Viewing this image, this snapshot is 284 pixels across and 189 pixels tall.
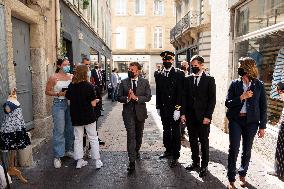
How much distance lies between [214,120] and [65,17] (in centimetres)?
589

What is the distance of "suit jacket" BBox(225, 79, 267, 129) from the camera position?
172 inches

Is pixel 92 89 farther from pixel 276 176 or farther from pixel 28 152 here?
pixel 276 176

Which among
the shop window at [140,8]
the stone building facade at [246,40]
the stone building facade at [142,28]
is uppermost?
the shop window at [140,8]

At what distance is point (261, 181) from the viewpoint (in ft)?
15.9

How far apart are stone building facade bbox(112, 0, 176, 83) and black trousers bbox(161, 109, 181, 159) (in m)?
33.5

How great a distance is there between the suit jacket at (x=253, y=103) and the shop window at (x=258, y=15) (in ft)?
7.61

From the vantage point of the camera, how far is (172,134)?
5641mm

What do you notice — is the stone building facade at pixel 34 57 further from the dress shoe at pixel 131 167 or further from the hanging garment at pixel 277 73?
the hanging garment at pixel 277 73

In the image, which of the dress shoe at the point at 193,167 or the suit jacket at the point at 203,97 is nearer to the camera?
the suit jacket at the point at 203,97

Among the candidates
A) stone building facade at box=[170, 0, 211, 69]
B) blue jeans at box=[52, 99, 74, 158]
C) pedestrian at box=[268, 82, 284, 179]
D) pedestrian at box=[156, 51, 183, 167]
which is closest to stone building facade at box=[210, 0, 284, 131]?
pedestrian at box=[268, 82, 284, 179]

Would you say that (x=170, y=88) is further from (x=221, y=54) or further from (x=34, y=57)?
(x=221, y=54)

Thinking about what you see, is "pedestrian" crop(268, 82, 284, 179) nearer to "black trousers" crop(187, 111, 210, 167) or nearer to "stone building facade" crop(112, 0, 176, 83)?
"black trousers" crop(187, 111, 210, 167)

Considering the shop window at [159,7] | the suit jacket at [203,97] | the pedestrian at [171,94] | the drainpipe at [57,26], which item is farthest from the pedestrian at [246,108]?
the shop window at [159,7]

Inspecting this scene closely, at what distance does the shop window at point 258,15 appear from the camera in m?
6.27
